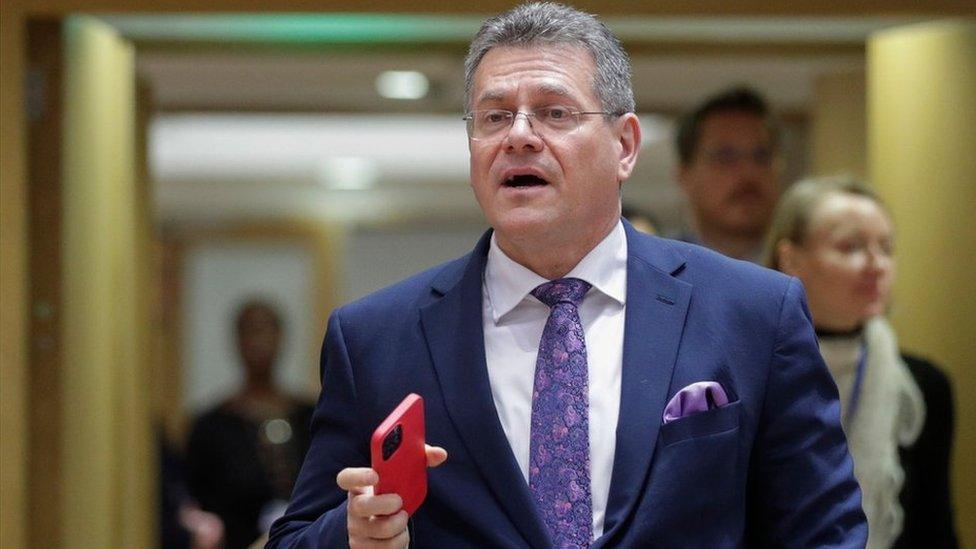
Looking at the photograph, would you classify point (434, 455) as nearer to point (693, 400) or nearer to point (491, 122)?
point (693, 400)

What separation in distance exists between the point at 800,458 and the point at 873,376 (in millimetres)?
1638

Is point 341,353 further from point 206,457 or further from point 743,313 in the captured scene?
point 206,457

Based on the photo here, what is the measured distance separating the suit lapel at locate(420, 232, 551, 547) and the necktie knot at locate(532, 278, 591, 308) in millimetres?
101

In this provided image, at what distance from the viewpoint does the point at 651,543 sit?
7.41 feet

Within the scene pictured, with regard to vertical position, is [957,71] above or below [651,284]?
above

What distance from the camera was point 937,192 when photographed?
432 cm

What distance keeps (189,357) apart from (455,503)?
10.3 m

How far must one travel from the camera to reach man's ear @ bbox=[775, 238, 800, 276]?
3.99 metres

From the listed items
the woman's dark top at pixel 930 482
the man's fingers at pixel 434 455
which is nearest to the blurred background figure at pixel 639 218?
the woman's dark top at pixel 930 482

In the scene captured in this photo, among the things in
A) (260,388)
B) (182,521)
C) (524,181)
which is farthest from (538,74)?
(260,388)

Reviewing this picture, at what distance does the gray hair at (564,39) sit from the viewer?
2432mm

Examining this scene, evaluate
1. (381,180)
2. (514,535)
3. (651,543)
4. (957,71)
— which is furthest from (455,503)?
(381,180)

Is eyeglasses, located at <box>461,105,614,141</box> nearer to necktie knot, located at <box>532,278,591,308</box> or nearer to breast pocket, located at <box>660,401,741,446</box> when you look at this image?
necktie knot, located at <box>532,278,591,308</box>

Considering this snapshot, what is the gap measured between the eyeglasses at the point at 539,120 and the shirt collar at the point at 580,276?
21cm
